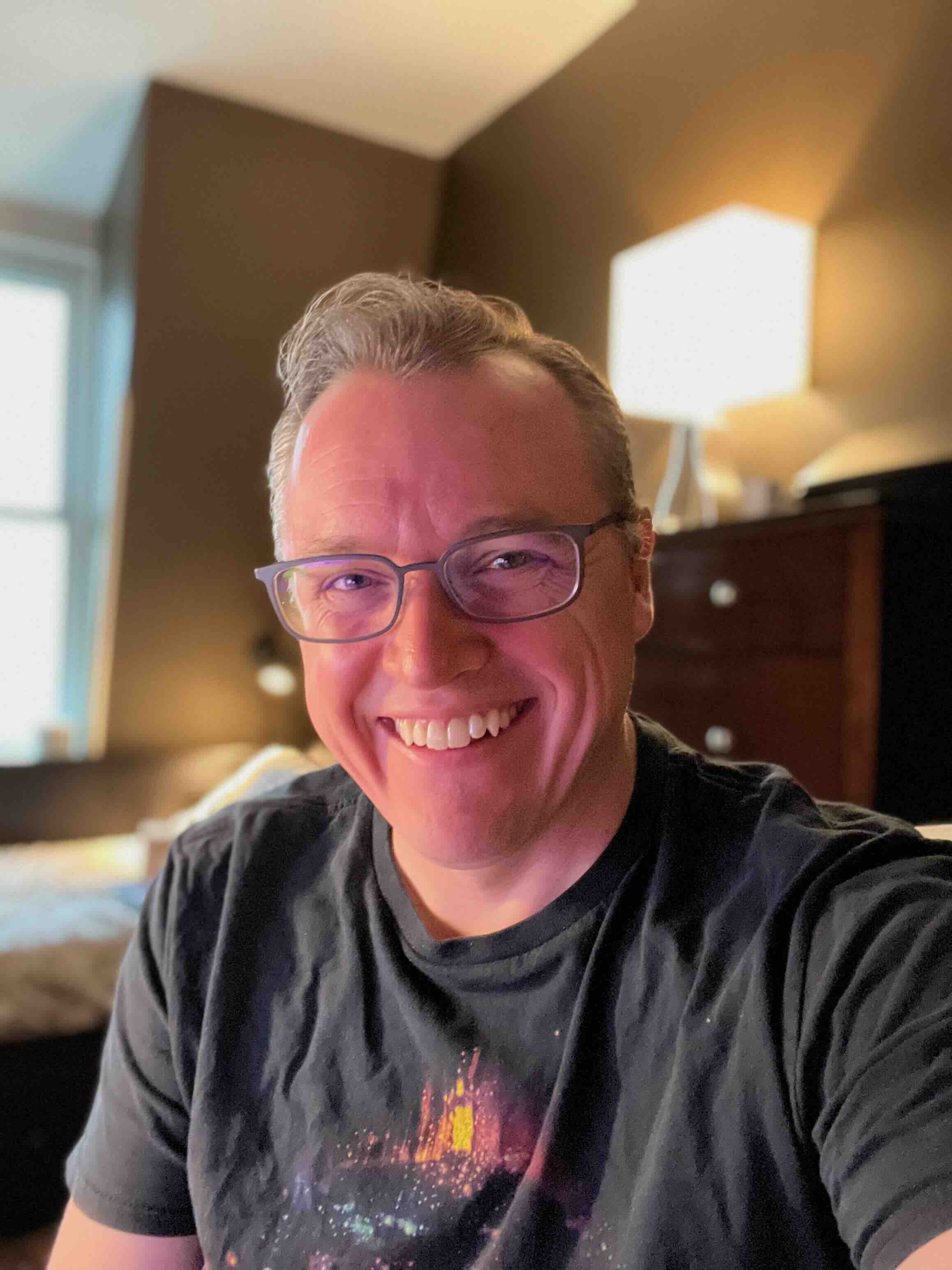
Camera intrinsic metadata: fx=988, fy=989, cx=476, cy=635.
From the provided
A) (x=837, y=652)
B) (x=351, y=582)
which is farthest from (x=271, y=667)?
(x=351, y=582)

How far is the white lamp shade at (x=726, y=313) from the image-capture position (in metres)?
2.39

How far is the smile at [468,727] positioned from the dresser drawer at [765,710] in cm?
91

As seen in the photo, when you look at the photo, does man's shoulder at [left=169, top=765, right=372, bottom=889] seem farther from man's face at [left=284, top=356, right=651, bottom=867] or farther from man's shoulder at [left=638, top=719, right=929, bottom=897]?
man's shoulder at [left=638, top=719, right=929, bottom=897]

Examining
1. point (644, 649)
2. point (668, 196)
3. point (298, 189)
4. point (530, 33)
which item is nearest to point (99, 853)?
point (644, 649)

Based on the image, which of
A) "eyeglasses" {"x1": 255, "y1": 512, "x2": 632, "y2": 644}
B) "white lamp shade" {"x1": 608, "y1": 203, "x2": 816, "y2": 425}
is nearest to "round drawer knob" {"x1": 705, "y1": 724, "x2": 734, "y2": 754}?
"white lamp shade" {"x1": 608, "y1": 203, "x2": 816, "y2": 425}

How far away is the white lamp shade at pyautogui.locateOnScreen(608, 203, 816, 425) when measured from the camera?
2391 millimetres

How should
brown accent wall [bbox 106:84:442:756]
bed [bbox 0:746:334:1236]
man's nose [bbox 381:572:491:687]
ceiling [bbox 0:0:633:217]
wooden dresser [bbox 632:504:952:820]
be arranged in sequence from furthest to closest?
1. brown accent wall [bbox 106:84:442:756]
2. ceiling [bbox 0:0:633:217]
3. bed [bbox 0:746:334:1236]
4. wooden dresser [bbox 632:504:952:820]
5. man's nose [bbox 381:572:491:687]

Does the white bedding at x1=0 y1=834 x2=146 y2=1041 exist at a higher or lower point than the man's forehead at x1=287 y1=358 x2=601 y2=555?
lower

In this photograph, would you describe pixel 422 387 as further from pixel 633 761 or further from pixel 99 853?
pixel 99 853

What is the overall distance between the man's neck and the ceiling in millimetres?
3085

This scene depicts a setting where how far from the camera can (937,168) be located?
2.22 m

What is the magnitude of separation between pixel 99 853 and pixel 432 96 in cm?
305

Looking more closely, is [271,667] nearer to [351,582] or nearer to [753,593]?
[753,593]

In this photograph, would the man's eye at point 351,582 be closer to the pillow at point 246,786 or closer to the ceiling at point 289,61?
the pillow at point 246,786
